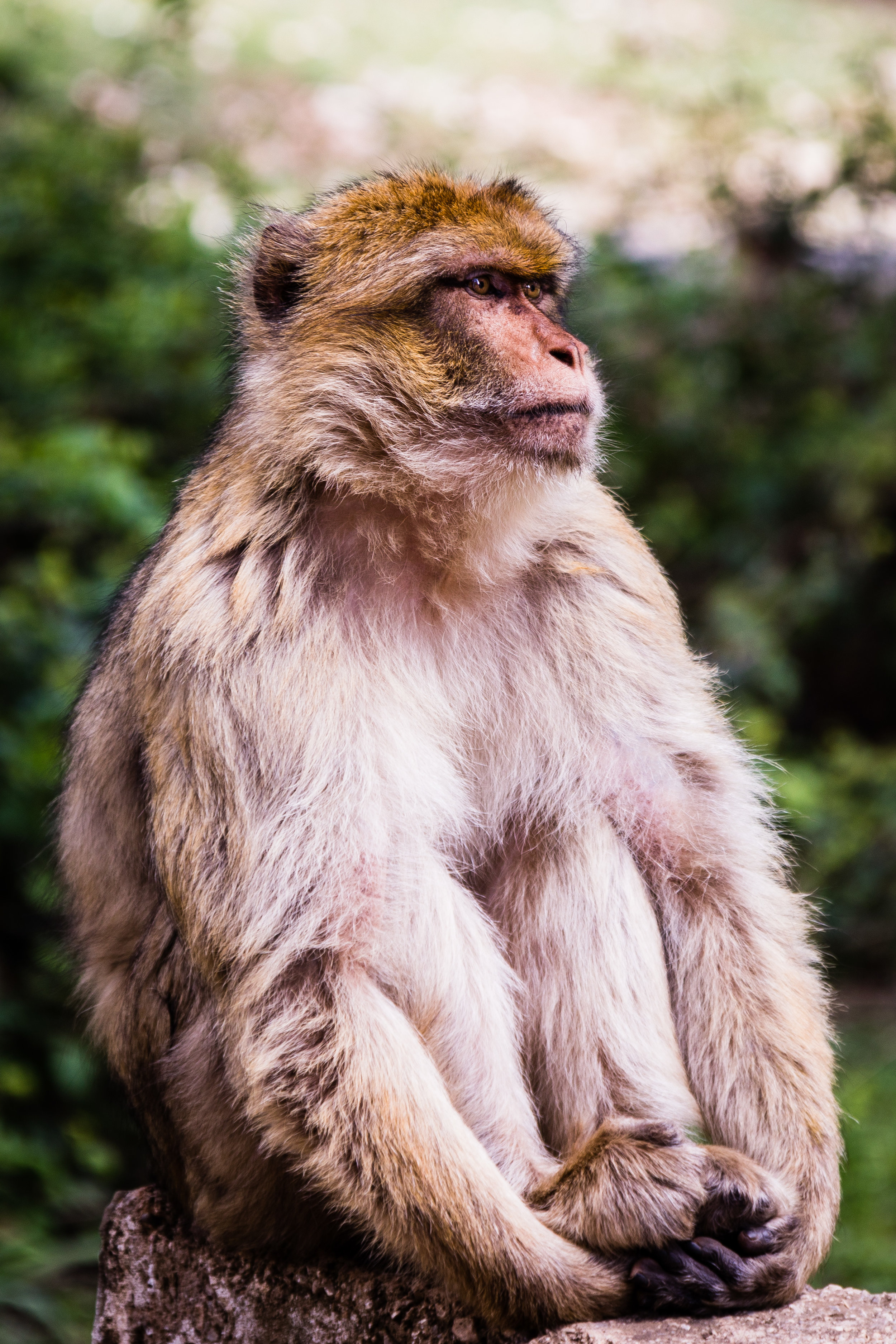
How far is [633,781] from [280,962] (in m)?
0.81

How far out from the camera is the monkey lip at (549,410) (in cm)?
280

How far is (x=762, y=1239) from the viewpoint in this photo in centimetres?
261

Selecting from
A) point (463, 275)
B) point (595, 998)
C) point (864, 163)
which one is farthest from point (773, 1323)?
point (864, 163)

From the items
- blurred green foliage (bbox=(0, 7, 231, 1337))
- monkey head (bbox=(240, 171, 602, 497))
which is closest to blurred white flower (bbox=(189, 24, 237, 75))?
blurred green foliage (bbox=(0, 7, 231, 1337))

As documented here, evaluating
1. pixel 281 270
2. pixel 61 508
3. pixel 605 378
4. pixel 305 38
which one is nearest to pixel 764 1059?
pixel 605 378

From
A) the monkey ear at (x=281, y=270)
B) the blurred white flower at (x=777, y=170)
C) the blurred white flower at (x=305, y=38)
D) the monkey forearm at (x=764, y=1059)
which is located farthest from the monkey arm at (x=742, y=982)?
the blurred white flower at (x=305, y=38)

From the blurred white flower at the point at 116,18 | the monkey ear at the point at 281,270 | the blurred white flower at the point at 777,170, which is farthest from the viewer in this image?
the blurred white flower at the point at 116,18

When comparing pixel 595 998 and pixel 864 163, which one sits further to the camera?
pixel 864 163

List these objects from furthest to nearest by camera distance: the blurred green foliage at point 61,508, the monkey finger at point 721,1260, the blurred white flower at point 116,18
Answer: the blurred white flower at point 116,18, the blurred green foliage at point 61,508, the monkey finger at point 721,1260

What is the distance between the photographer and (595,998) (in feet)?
9.23

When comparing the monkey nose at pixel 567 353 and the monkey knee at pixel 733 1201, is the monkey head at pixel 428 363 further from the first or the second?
the monkey knee at pixel 733 1201

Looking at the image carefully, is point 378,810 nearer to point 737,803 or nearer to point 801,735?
point 737,803

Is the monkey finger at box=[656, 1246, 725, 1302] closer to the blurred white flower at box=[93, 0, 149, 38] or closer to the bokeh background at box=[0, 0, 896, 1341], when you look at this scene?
the bokeh background at box=[0, 0, 896, 1341]

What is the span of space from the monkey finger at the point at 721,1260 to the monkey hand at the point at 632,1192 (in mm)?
29
